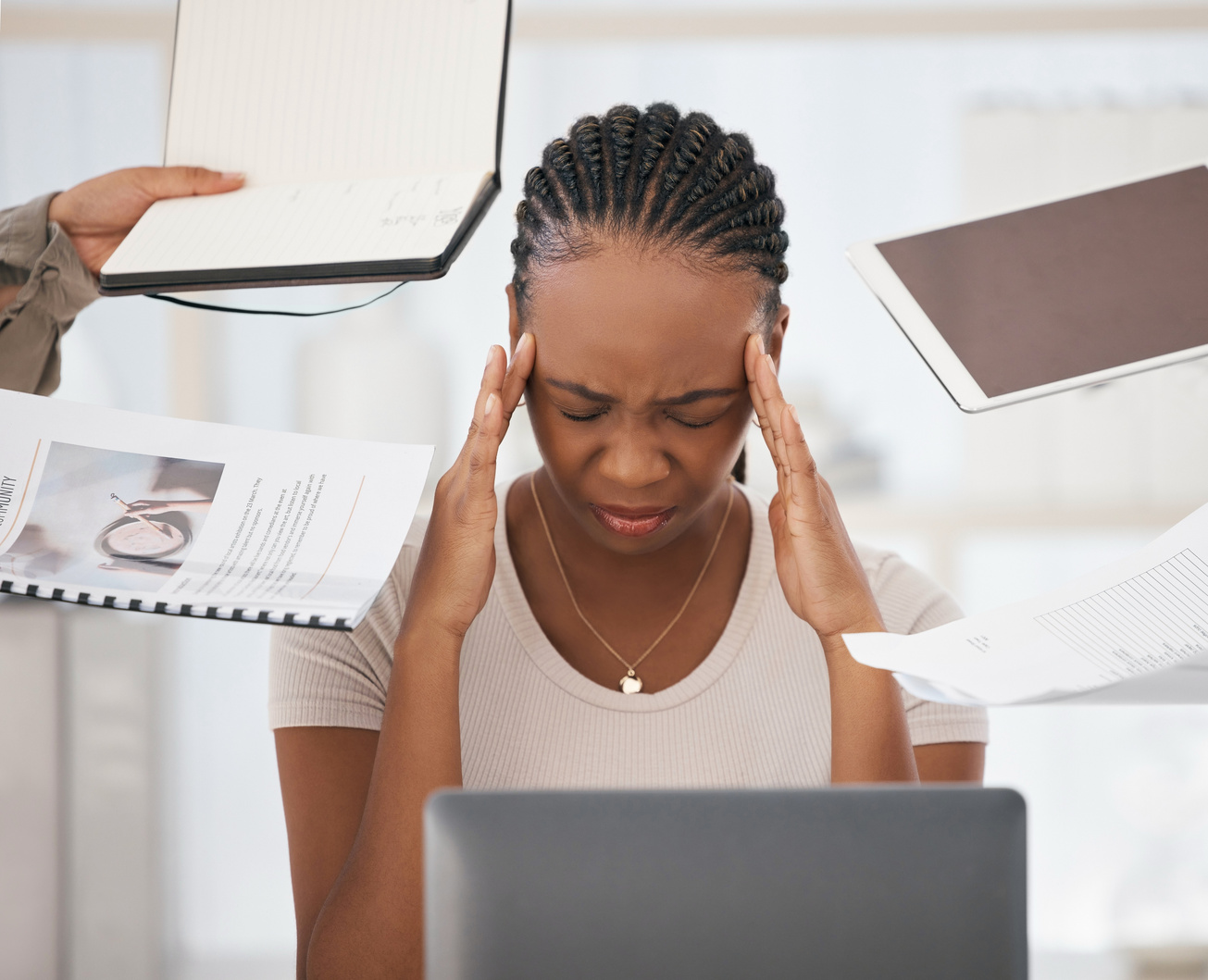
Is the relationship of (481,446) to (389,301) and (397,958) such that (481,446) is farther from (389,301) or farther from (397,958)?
(389,301)

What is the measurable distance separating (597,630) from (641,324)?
33 cm

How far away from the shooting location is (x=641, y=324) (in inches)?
31.1

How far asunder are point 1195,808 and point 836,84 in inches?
55.4

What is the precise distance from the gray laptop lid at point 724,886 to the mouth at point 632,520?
0.47m

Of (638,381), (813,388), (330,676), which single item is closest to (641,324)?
(638,381)

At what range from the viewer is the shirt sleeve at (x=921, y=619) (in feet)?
3.19

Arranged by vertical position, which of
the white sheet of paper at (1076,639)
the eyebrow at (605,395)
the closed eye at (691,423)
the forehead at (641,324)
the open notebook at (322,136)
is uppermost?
the open notebook at (322,136)

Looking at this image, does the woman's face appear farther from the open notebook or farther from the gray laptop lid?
the gray laptop lid

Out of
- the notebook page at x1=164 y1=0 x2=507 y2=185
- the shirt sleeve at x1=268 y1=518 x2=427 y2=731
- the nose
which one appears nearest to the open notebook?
the notebook page at x1=164 y1=0 x2=507 y2=185

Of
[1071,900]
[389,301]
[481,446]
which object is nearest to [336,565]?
[481,446]

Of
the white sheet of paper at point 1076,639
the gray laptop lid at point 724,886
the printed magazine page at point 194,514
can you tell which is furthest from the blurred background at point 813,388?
the gray laptop lid at point 724,886

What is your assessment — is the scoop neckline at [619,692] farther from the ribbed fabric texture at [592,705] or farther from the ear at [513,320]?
the ear at [513,320]

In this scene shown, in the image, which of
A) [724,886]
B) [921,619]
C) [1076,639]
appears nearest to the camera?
[724,886]

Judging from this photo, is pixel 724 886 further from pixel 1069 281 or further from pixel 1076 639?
pixel 1069 281
